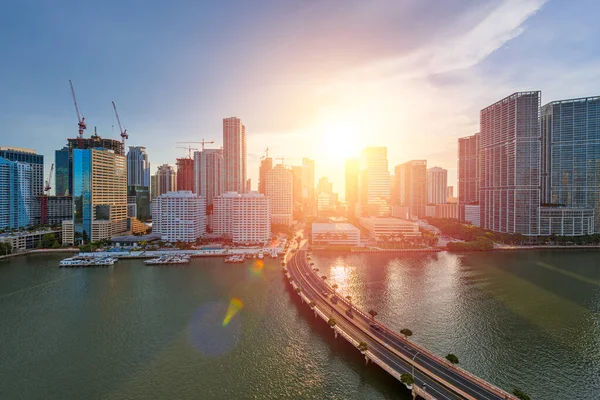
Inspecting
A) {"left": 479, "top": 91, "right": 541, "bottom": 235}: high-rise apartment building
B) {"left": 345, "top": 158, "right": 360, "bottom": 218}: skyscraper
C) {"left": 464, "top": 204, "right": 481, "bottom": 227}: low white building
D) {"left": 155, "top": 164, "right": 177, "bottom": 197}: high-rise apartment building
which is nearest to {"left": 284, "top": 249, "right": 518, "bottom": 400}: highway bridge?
{"left": 479, "top": 91, "right": 541, "bottom": 235}: high-rise apartment building

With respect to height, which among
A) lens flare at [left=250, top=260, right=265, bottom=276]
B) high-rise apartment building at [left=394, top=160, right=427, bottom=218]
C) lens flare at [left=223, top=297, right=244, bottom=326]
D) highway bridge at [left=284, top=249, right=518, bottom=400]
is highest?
high-rise apartment building at [left=394, top=160, right=427, bottom=218]

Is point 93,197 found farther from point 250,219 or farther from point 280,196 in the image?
point 280,196

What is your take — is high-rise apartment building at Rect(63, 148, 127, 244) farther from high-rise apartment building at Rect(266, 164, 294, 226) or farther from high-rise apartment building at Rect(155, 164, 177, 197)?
high-rise apartment building at Rect(155, 164, 177, 197)

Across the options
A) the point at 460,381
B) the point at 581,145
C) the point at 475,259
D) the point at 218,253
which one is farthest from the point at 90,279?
the point at 581,145

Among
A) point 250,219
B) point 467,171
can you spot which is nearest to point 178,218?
point 250,219

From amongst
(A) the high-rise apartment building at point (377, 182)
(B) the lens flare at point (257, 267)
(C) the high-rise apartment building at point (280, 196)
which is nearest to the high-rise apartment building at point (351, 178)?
(A) the high-rise apartment building at point (377, 182)

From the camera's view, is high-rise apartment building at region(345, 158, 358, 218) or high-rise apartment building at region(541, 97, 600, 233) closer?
high-rise apartment building at region(541, 97, 600, 233)

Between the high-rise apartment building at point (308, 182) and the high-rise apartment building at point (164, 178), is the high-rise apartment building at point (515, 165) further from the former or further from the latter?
the high-rise apartment building at point (164, 178)
